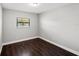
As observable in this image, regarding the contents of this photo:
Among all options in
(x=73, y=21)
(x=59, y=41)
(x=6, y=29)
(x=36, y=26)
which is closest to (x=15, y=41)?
(x=6, y=29)

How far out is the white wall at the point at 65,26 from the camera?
8.41ft

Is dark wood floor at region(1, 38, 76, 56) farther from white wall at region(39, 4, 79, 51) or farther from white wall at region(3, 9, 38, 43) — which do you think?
white wall at region(3, 9, 38, 43)

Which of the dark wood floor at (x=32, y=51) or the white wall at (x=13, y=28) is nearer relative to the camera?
the dark wood floor at (x=32, y=51)

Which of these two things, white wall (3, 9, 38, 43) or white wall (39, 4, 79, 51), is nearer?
white wall (39, 4, 79, 51)

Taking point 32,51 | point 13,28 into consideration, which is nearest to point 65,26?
point 32,51

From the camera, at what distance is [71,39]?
8.95 ft

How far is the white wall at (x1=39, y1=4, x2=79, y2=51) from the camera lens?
2563mm

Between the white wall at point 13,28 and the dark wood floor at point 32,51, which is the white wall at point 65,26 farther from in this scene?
the white wall at point 13,28

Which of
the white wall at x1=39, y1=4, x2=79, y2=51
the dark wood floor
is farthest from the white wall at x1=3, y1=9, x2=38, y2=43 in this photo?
the white wall at x1=39, y1=4, x2=79, y2=51

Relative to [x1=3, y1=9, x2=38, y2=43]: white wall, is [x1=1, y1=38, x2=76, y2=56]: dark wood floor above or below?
below

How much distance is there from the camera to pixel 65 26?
9.78 ft

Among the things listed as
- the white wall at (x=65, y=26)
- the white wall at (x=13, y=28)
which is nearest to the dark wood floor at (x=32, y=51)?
the white wall at (x=65, y=26)

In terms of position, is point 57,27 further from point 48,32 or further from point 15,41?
point 15,41

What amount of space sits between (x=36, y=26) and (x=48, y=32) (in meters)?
1.38
